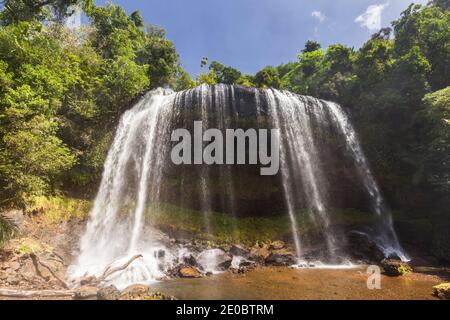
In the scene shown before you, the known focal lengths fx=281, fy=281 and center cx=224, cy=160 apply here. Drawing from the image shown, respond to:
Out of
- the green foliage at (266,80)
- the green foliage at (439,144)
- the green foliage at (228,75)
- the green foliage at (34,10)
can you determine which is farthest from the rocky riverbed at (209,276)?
the green foliage at (228,75)

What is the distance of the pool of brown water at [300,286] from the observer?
8.05 m

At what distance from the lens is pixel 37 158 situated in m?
10.8

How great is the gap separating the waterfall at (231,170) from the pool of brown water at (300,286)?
3617 millimetres

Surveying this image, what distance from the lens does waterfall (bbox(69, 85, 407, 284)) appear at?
593 inches

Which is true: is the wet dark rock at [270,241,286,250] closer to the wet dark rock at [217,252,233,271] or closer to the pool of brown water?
the pool of brown water

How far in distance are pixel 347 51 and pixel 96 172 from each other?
2231 centimetres

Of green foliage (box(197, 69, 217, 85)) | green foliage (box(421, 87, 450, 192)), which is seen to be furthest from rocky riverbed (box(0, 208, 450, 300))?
green foliage (box(197, 69, 217, 85))

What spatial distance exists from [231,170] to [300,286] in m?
8.91

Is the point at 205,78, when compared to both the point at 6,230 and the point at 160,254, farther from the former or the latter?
the point at 6,230

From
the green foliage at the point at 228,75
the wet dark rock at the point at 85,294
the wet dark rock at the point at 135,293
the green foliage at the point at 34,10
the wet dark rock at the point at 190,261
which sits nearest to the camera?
the wet dark rock at the point at 135,293

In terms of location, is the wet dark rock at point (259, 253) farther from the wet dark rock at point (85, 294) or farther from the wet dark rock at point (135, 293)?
the wet dark rock at point (85, 294)

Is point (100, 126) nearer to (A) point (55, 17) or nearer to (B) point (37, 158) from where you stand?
(B) point (37, 158)

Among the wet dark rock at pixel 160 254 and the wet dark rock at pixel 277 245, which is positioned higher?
the wet dark rock at pixel 277 245

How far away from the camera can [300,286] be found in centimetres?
921
